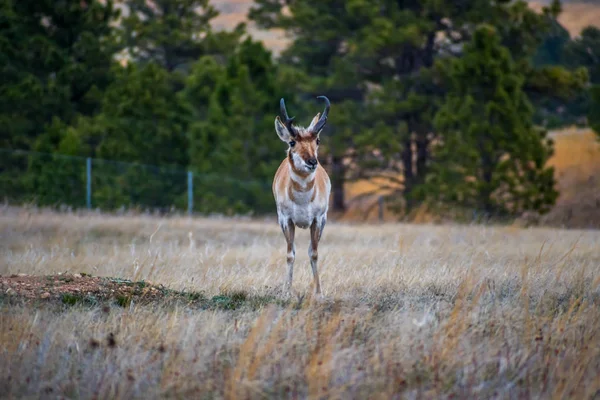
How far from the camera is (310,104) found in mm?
34625

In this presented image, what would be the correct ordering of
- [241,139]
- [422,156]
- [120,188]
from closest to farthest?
[120,188]
[241,139]
[422,156]

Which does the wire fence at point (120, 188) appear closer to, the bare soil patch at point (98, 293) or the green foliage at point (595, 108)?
the green foliage at point (595, 108)

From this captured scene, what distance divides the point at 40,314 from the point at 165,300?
1.39 metres

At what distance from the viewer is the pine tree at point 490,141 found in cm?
2761

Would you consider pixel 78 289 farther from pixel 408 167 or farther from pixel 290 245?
pixel 408 167

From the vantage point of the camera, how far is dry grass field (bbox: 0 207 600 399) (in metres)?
5.77

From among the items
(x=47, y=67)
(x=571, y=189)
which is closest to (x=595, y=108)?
(x=571, y=189)

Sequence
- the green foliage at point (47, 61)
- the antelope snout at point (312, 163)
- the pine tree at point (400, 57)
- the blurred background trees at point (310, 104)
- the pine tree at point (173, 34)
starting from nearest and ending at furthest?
the antelope snout at point (312, 163)
the blurred background trees at point (310, 104)
the pine tree at point (400, 57)
the green foliage at point (47, 61)
the pine tree at point (173, 34)

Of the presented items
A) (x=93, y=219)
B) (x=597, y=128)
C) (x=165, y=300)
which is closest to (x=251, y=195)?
(x=93, y=219)

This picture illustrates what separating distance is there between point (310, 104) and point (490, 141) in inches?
365

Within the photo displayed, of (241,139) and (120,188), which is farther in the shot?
(241,139)

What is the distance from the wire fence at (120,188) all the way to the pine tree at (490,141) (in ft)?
23.1

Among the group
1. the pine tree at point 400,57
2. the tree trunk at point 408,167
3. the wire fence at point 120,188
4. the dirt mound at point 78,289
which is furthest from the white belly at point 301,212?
the tree trunk at point 408,167

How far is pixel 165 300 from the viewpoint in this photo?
861cm
